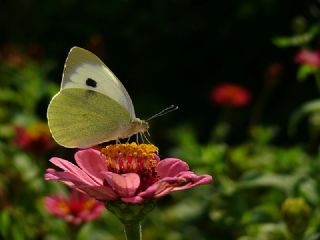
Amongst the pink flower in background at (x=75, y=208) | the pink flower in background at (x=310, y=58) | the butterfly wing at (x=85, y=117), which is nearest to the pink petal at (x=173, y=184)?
the butterfly wing at (x=85, y=117)

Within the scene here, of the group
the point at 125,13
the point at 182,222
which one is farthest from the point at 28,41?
the point at 182,222

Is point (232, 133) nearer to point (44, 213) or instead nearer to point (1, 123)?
point (1, 123)

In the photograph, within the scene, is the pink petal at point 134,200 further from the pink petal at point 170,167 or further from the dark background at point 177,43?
the dark background at point 177,43

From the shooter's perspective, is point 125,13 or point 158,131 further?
point 125,13

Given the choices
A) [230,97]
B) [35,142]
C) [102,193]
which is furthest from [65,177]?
[230,97]

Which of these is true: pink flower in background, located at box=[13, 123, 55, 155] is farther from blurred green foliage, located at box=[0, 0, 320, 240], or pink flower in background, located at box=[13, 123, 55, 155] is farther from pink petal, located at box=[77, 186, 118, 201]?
pink petal, located at box=[77, 186, 118, 201]

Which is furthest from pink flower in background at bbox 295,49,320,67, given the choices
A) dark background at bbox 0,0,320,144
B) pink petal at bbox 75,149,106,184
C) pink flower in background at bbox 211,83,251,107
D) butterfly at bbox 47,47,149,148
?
dark background at bbox 0,0,320,144

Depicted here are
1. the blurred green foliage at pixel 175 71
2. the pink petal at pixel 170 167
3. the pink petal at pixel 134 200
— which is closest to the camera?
the pink petal at pixel 134 200

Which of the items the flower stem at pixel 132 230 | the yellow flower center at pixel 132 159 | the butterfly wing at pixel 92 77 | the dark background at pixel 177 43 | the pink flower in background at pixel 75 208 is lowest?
the flower stem at pixel 132 230
